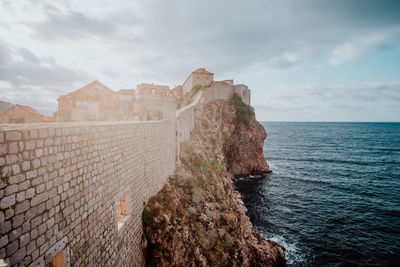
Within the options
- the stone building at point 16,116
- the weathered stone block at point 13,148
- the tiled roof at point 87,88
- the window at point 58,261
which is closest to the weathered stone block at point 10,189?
the weathered stone block at point 13,148

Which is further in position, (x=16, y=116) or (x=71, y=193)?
(x=16, y=116)

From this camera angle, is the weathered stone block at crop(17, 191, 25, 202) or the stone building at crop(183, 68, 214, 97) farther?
the stone building at crop(183, 68, 214, 97)

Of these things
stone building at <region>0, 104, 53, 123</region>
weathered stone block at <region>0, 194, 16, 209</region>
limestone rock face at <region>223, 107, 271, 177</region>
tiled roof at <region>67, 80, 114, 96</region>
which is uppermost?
tiled roof at <region>67, 80, 114, 96</region>

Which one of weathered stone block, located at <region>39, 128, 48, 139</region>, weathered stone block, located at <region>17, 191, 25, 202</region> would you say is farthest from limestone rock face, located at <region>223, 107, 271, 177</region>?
weathered stone block, located at <region>17, 191, 25, 202</region>

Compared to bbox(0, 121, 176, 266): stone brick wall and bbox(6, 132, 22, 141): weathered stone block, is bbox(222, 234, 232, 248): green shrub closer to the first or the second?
bbox(0, 121, 176, 266): stone brick wall

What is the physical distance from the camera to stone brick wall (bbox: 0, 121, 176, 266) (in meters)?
2.99

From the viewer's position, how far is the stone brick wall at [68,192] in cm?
299

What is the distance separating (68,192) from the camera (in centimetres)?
415

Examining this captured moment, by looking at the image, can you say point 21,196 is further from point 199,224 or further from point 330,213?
point 330,213

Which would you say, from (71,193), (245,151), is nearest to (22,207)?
(71,193)

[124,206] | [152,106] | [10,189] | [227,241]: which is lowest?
[227,241]

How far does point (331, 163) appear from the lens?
44125 millimetres

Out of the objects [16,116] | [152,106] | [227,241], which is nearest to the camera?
[227,241]

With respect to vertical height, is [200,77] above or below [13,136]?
above
